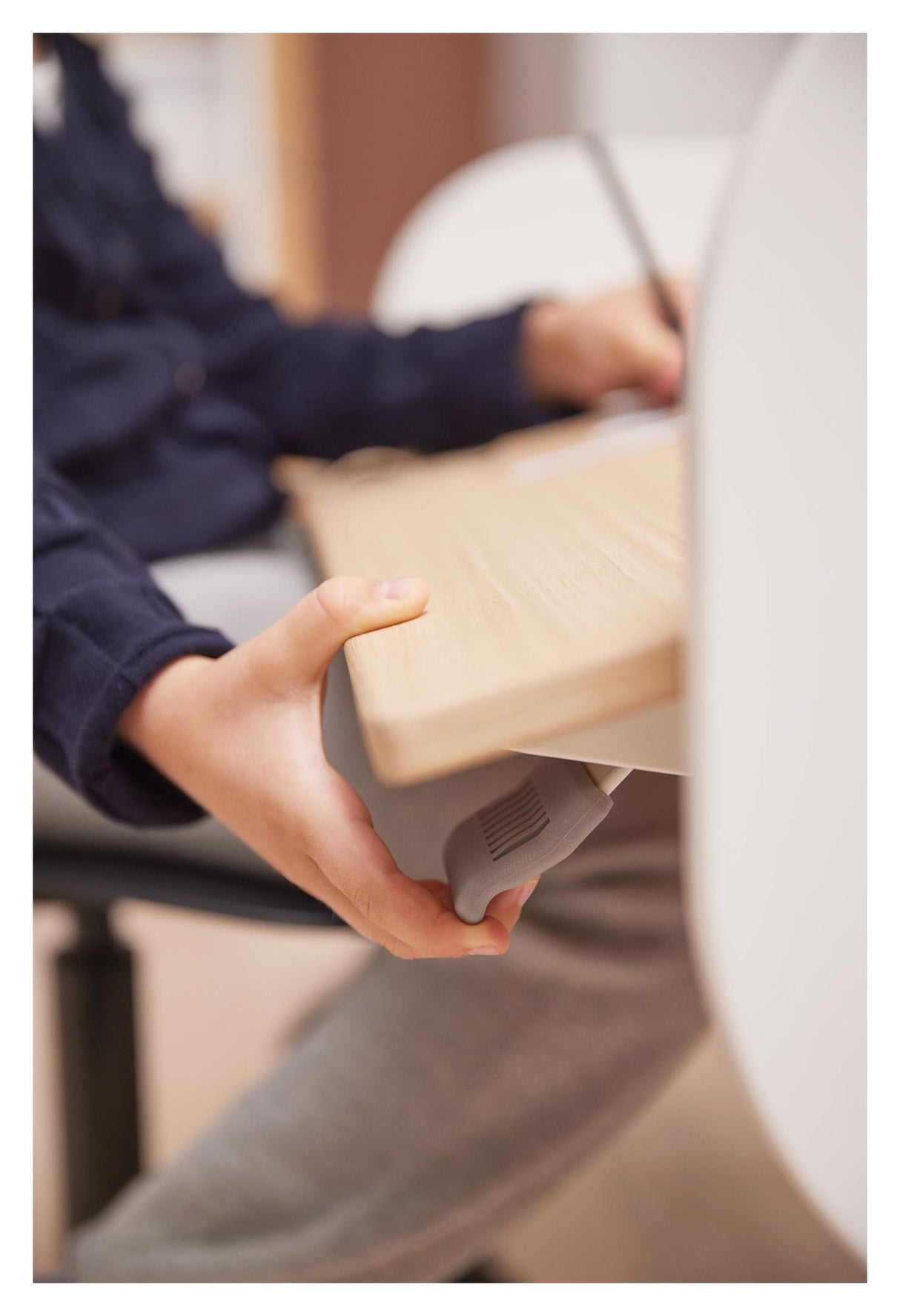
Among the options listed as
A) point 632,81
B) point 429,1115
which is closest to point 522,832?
point 429,1115

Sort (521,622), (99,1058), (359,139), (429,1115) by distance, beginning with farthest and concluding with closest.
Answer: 1. (359,139)
2. (99,1058)
3. (429,1115)
4. (521,622)

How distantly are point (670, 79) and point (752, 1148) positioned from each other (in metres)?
0.70

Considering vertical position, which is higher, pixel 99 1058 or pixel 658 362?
pixel 658 362

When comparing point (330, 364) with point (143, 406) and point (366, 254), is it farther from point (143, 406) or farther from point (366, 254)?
point (366, 254)

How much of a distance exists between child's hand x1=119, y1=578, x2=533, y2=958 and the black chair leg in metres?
0.26

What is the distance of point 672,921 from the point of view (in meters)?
0.32

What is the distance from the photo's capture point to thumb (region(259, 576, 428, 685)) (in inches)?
7.3

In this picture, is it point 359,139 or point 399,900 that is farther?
point 359,139

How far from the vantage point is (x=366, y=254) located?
4.92 ft

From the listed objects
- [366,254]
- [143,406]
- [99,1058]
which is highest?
[143,406]

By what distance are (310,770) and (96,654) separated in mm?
64

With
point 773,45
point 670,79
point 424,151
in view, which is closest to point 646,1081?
point 773,45
